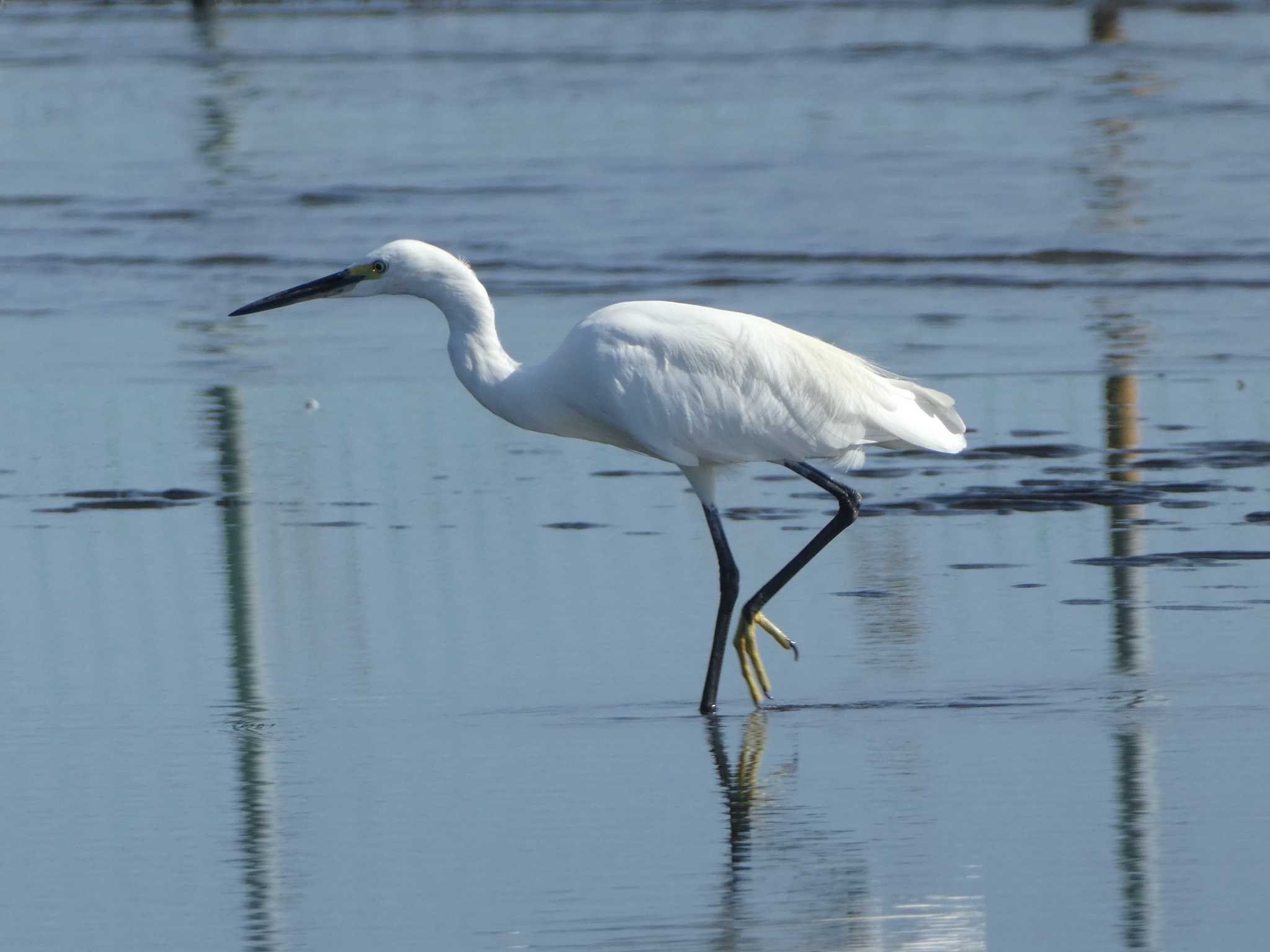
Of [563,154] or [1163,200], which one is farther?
[563,154]

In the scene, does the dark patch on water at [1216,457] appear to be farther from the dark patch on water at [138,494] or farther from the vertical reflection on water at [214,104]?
the vertical reflection on water at [214,104]

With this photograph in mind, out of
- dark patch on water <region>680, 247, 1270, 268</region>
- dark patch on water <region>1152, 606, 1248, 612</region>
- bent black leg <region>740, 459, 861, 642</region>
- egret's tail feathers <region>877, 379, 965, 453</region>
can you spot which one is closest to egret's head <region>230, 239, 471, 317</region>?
bent black leg <region>740, 459, 861, 642</region>

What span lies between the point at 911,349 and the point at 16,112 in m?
15.2

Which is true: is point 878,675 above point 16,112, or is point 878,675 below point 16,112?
below

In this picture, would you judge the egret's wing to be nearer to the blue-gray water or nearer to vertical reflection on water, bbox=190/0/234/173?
the blue-gray water

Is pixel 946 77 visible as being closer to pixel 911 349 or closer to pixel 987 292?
pixel 987 292

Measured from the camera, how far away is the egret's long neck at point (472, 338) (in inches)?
265

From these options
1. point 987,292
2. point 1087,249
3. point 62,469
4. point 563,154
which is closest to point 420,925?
point 62,469

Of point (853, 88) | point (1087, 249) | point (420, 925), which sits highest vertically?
point (853, 88)

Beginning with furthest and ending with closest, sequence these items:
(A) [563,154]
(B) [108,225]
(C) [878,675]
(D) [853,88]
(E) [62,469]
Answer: (D) [853,88] → (A) [563,154] → (B) [108,225] → (E) [62,469] → (C) [878,675]

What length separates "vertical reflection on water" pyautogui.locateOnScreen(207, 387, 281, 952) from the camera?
4.64 m

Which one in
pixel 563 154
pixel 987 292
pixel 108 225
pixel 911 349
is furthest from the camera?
pixel 563 154

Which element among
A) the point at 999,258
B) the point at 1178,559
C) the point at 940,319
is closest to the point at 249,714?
the point at 1178,559

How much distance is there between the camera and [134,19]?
35.1m
